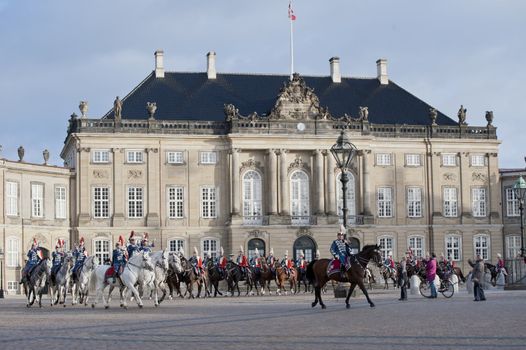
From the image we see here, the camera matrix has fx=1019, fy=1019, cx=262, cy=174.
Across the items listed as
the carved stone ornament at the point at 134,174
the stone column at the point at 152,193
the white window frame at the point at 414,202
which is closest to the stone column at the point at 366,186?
the white window frame at the point at 414,202

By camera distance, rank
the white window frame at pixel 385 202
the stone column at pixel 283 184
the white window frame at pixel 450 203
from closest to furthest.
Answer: the stone column at pixel 283 184 < the white window frame at pixel 385 202 < the white window frame at pixel 450 203

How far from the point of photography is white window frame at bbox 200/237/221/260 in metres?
62.8

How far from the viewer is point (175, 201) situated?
206 feet

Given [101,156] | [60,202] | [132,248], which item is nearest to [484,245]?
[101,156]

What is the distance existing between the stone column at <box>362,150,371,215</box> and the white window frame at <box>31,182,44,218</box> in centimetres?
1993

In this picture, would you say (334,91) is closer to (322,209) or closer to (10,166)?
(322,209)

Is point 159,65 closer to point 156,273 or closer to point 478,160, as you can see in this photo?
point 478,160

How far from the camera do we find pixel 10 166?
57.8 meters

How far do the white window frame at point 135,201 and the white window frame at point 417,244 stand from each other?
1753cm

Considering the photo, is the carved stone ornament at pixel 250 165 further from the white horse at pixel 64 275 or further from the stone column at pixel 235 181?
the white horse at pixel 64 275

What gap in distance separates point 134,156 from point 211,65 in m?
9.43

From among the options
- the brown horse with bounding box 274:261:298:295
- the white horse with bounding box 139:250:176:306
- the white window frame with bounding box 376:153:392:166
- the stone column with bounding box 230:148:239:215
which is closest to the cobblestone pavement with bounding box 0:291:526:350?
the white horse with bounding box 139:250:176:306

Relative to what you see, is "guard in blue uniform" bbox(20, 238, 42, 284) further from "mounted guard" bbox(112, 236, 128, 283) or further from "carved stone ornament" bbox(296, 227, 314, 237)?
"carved stone ornament" bbox(296, 227, 314, 237)

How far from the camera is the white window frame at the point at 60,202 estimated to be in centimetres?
6097
